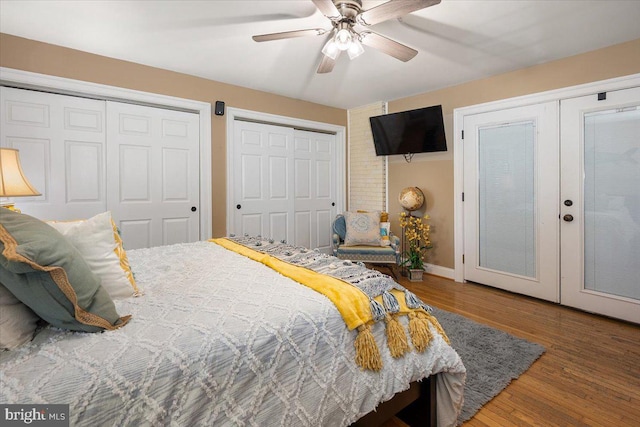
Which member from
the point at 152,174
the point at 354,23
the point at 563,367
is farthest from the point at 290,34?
the point at 563,367

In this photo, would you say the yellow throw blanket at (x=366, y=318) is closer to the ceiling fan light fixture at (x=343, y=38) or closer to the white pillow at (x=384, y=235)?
the ceiling fan light fixture at (x=343, y=38)

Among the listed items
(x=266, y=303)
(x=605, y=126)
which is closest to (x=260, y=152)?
(x=266, y=303)

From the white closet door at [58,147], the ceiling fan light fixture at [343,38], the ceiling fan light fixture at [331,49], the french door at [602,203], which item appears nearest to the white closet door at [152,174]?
the white closet door at [58,147]

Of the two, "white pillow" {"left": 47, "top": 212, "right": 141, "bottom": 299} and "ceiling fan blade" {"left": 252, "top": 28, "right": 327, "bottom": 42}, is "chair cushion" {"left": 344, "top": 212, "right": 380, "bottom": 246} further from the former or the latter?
"white pillow" {"left": 47, "top": 212, "right": 141, "bottom": 299}

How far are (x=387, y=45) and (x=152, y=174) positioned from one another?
2645 mm

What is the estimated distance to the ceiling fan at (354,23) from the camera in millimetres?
1826

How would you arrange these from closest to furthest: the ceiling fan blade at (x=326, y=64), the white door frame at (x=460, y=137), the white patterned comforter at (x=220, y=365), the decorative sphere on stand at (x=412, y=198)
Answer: the white patterned comforter at (x=220, y=365) → the ceiling fan blade at (x=326, y=64) → the white door frame at (x=460, y=137) → the decorative sphere on stand at (x=412, y=198)

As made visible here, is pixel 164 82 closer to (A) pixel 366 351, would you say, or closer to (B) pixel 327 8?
(B) pixel 327 8

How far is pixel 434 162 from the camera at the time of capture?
4125 millimetres

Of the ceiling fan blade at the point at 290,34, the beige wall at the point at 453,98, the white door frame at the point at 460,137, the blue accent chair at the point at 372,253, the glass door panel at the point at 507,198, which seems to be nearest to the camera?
the ceiling fan blade at the point at 290,34

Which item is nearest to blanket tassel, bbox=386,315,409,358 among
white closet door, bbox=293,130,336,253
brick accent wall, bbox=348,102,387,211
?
white closet door, bbox=293,130,336,253

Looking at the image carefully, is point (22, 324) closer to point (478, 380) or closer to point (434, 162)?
point (478, 380)

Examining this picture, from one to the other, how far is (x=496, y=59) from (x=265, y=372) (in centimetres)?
349

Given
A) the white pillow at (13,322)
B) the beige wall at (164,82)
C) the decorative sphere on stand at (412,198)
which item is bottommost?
the white pillow at (13,322)
